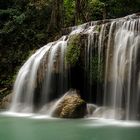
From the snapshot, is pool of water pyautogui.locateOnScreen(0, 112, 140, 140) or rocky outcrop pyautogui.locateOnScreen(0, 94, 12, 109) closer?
pool of water pyautogui.locateOnScreen(0, 112, 140, 140)

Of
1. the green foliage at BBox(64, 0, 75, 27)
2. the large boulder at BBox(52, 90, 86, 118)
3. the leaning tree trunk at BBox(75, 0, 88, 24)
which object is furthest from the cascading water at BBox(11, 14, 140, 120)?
the green foliage at BBox(64, 0, 75, 27)

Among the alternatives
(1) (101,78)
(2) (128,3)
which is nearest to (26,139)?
(1) (101,78)

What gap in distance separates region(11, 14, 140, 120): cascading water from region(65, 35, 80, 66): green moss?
23cm

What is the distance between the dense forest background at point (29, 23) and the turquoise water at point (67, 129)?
6867 mm

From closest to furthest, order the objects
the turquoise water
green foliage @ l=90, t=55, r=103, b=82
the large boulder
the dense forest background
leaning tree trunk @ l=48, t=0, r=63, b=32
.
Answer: the turquoise water, the large boulder, green foliage @ l=90, t=55, r=103, b=82, the dense forest background, leaning tree trunk @ l=48, t=0, r=63, b=32

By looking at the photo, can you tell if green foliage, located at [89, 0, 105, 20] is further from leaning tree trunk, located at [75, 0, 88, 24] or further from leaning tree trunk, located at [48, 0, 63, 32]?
leaning tree trunk, located at [48, 0, 63, 32]

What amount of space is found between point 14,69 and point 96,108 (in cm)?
806

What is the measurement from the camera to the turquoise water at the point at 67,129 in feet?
34.0

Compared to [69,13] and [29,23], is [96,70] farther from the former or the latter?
[69,13]

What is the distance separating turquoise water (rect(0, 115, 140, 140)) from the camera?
10352 mm

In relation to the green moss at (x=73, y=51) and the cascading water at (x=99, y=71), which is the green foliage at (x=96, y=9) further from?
→ the green moss at (x=73, y=51)

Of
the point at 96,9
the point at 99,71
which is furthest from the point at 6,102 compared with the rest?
the point at 96,9

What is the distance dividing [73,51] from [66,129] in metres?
5.17

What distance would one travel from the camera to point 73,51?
1598 centimetres
